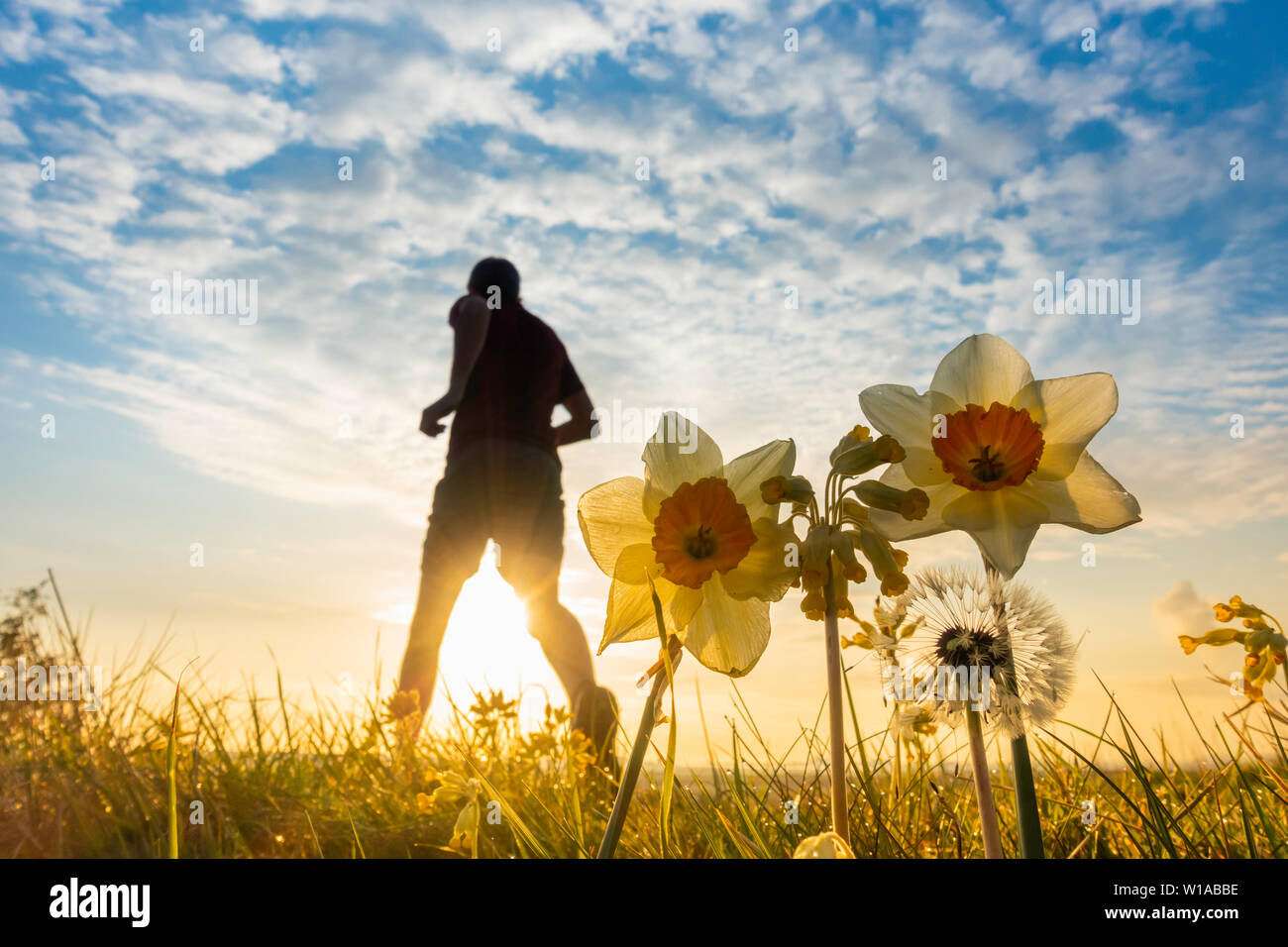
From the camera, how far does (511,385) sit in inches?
168

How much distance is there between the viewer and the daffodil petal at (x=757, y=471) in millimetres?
787

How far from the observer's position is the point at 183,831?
9.38 ft

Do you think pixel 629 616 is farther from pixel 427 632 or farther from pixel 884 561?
pixel 427 632

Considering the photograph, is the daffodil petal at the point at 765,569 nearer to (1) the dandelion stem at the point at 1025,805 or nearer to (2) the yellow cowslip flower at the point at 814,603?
(2) the yellow cowslip flower at the point at 814,603

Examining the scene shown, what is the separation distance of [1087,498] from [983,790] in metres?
0.33

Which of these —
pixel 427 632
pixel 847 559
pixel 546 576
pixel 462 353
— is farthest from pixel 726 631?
pixel 462 353

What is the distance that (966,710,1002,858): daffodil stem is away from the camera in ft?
2.48

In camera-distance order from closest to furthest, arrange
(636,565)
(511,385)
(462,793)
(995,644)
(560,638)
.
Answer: (636,565), (995,644), (462,793), (560,638), (511,385)

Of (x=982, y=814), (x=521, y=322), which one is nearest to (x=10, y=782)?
(x=521, y=322)

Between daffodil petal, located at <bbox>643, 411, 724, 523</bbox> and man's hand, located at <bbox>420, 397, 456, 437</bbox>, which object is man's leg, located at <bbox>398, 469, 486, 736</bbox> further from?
daffodil petal, located at <bbox>643, 411, 724, 523</bbox>

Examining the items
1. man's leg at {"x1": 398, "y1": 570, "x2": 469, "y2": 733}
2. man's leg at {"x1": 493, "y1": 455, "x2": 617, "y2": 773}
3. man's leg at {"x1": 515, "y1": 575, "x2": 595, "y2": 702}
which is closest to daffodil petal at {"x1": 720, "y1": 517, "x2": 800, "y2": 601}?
man's leg at {"x1": 493, "y1": 455, "x2": 617, "y2": 773}

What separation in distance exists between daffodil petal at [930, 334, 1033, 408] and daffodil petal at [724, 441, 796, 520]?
0.23 metres
